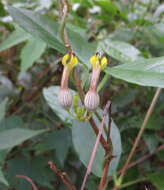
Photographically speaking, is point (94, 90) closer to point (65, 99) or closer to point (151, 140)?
point (65, 99)

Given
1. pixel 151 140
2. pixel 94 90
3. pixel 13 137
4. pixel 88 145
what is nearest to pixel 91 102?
pixel 94 90

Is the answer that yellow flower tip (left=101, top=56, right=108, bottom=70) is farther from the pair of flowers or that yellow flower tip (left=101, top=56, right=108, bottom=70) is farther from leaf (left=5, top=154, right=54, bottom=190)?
leaf (left=5, top=154, right=54, bottom=190)

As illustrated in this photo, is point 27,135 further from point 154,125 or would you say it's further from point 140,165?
point 140,165

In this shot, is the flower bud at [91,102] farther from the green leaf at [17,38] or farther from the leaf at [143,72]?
the green leaf at [17,38]

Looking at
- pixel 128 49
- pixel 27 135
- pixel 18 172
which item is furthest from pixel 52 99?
pixel 18 172

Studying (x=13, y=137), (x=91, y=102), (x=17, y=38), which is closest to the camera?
(x=91, y=102)

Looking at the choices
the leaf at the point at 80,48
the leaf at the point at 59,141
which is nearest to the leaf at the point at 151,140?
the leaf at the point at 59,141
